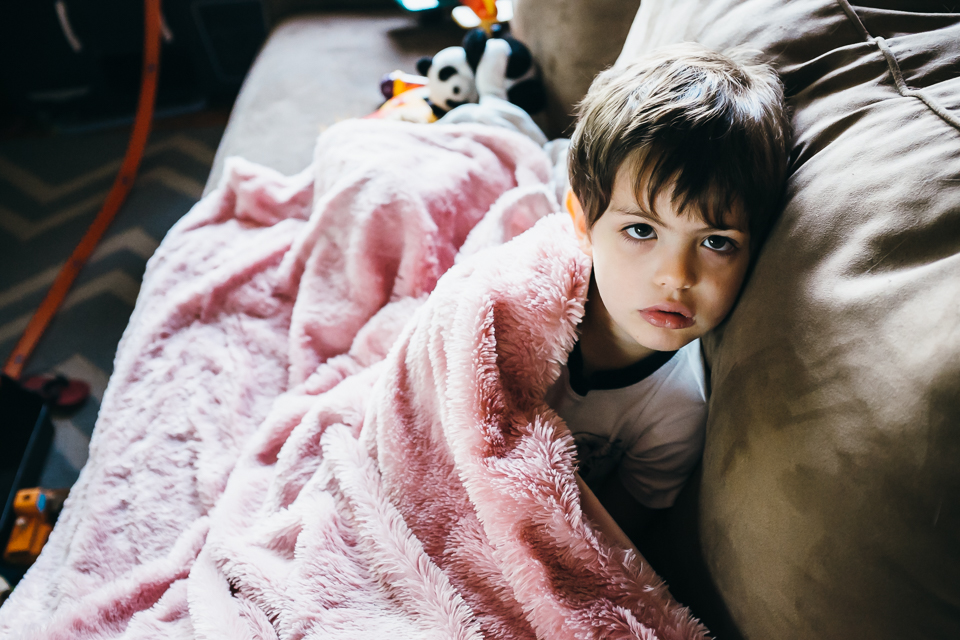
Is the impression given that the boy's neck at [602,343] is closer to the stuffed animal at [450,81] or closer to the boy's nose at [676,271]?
the boy's nose at [676,271]

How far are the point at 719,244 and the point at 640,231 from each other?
7 centimetres

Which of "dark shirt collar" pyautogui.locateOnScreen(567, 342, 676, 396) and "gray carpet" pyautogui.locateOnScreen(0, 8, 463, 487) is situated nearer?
"dark shirt collar" pyautogui.locateOnScreen(567, 342, 676, 396)

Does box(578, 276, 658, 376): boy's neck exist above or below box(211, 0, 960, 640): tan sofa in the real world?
below

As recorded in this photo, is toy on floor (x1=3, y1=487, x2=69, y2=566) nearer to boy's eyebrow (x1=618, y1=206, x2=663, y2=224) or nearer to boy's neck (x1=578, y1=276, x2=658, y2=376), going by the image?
boy's neck (x1=578, y1=276, x2=658, y2=376)

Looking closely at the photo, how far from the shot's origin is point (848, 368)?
15.5 inches

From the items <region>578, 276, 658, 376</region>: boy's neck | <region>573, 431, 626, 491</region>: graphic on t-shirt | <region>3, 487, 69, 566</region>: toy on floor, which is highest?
<region>578, 276, 658, 376</region>: boy's neck

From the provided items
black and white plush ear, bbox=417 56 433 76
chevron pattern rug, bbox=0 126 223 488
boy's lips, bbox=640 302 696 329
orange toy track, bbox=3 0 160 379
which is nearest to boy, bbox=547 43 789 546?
boy's lips, bbox=640 302 696 329

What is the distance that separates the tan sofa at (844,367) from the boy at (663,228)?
0.03 metres

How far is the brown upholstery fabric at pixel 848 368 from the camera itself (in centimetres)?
35

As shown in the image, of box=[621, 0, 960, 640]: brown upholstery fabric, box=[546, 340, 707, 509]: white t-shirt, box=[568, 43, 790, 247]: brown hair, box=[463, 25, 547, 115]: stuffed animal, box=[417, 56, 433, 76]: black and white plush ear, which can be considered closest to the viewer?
box=[621, 0, 960, 640]: brown upholstery fabric

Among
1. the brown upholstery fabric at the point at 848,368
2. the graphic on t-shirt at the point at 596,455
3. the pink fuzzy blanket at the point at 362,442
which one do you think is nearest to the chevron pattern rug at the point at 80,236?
the pink fuzzy blanket at the point at 362,442

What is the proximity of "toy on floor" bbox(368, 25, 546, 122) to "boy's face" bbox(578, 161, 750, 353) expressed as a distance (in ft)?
2.32

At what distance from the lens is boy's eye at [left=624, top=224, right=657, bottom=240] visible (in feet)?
1.88

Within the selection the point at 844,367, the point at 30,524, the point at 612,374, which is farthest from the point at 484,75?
the point at 30,524
